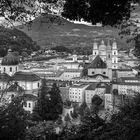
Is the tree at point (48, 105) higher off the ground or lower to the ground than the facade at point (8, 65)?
lower

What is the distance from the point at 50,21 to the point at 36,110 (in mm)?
18511

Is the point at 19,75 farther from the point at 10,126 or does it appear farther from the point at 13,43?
the point at 13,43

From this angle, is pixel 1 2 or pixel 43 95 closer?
pixel 1 2

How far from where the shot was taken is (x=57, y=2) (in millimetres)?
6918

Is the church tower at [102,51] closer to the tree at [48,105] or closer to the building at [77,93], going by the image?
the building at [77,93]

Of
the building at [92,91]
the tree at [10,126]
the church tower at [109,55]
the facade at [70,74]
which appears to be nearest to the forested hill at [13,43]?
the facade at [70,74]

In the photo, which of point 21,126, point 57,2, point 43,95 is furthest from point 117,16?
point 43,95

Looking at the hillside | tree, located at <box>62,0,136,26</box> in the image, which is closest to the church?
tree, located at <box>62,0,136,26</box>

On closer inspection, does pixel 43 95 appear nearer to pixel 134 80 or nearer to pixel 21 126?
pixel 134 80

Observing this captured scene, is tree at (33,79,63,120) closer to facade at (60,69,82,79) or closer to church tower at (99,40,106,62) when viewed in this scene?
facade at (60,69,82,79)

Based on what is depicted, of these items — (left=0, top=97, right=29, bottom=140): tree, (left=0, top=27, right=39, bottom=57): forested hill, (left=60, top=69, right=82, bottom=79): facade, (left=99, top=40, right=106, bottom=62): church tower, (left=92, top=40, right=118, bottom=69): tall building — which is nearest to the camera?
(left=0, top=97, right=29, bottom=140): tree

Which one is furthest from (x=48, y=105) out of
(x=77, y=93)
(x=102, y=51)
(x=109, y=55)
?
(x=109, y=55)

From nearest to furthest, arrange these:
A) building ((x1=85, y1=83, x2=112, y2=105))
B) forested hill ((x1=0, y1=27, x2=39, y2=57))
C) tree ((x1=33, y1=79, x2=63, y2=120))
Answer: tree ((x1=33, y1=79, x2=63, y2=120))
building ((x1=85, y1=83, x2=112, y2=105))
forested hill ((x1=0, y1=27, x2=39, y2=57))

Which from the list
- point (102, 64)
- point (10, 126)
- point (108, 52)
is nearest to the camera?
point (10, 126)
